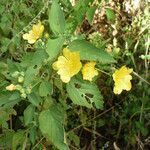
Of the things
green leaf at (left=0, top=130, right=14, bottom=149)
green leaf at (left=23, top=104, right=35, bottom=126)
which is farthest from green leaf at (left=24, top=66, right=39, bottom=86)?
→ green leaf at (left=0, top=130, right=14, bottom=149)

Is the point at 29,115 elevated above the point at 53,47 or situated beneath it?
situated beneath

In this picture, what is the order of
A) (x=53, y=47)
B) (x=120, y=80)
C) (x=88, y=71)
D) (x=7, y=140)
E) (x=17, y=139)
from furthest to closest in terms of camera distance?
(x=7, y=140) < (x=17, y=139) < (x=120, y=80) < (x=88, y=71) < (x=53, y=47)

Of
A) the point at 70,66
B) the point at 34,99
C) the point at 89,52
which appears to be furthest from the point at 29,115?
the point at 89,52

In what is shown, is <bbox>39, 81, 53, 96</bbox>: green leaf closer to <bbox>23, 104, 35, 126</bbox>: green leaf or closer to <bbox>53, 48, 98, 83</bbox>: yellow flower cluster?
<bbox>53, 48, 98, 83</bbox>: yellow flower cluster

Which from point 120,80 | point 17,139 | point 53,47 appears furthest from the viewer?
point 17,139

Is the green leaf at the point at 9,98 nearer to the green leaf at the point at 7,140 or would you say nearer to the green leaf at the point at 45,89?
the green leaf at the point at 45,89

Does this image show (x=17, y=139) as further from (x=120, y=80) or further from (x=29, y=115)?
(x=120, y=80)

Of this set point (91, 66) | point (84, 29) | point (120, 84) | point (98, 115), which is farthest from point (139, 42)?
point (91, 66)

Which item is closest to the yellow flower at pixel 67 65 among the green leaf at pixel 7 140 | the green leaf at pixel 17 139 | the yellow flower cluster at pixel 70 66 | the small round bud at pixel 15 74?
the yellow flower cluster at pixel 70 66
